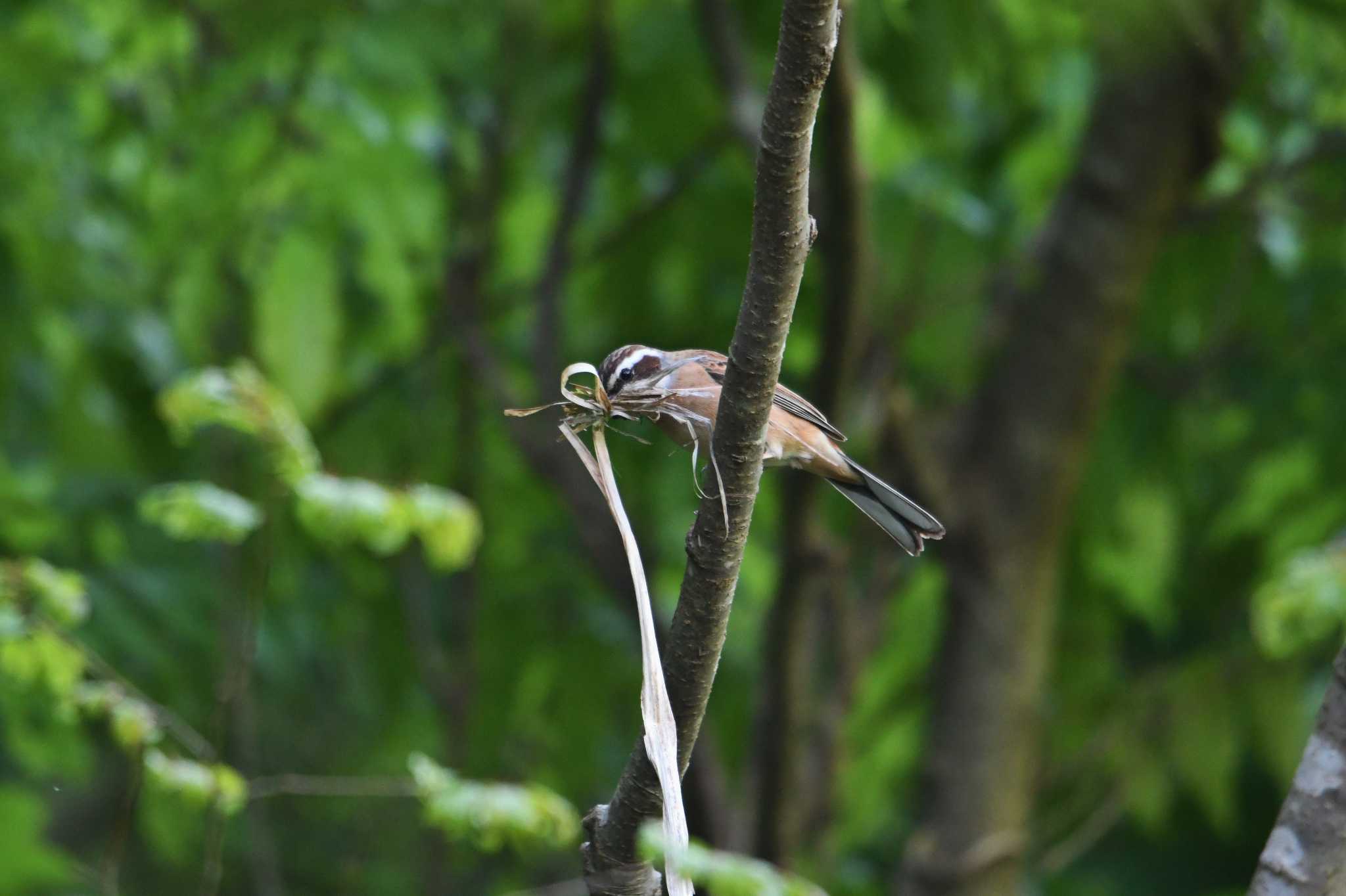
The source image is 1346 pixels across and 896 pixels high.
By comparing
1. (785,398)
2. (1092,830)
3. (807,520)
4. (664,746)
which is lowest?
(664,746)

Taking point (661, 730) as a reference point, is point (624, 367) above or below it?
above

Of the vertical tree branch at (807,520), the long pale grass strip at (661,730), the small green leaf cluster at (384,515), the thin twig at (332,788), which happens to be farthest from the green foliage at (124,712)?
the vertical tree branch at (807,520)

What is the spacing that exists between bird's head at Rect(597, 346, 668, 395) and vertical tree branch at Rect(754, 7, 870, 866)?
114 centimetres

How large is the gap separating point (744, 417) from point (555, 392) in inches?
145

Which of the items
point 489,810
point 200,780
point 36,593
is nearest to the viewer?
point 489,810

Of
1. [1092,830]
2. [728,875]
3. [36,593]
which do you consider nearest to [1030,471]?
[1092,830]

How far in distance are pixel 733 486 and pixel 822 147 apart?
2817 mm

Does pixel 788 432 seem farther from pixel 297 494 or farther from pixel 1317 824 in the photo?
pixel 1317 824

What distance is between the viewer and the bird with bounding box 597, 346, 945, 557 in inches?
127

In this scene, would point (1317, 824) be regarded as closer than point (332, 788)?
Yes

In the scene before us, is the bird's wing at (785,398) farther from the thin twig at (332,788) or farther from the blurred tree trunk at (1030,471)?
the blurred tree trunk at (1030,471)

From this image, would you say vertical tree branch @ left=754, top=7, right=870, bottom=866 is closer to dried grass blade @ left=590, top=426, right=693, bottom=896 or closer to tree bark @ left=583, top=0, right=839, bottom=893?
tree bark @ left=583, top=0, right=839, bottom=893

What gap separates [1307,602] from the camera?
3816mm

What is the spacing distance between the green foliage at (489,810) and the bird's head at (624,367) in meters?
0.97
